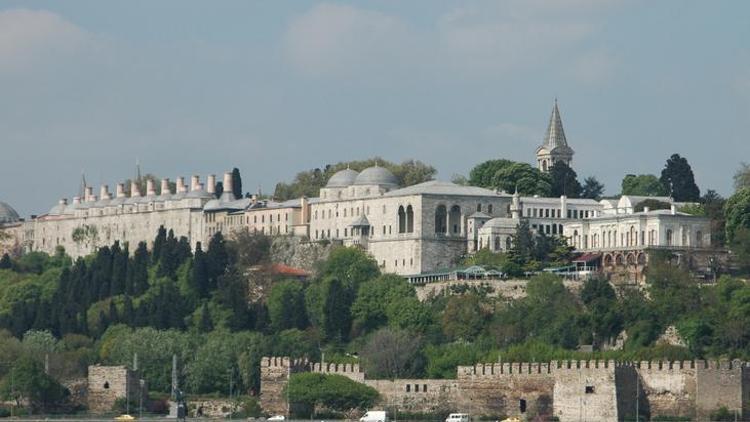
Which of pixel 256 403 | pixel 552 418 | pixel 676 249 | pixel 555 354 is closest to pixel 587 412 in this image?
pixel 552 418

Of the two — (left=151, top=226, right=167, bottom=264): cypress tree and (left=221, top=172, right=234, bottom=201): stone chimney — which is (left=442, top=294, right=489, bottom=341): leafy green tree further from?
(left=221, top=172, right=234, bottom=201): stone chimney

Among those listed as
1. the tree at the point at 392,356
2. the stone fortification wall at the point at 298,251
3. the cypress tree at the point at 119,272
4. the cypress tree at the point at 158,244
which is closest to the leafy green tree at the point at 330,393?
the tree at the point at 392,356

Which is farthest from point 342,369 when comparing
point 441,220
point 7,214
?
point 7,214

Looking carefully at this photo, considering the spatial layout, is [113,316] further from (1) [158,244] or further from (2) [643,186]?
(2) [643,186]

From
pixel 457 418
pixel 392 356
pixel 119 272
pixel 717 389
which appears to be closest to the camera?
pixel 457 418

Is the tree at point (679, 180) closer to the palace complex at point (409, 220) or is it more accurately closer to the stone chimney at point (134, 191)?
the palace complex at point (409, 220)

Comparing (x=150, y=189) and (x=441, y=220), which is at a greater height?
(x=150, y=189)

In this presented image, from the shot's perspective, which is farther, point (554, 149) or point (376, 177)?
point (554, 149)
